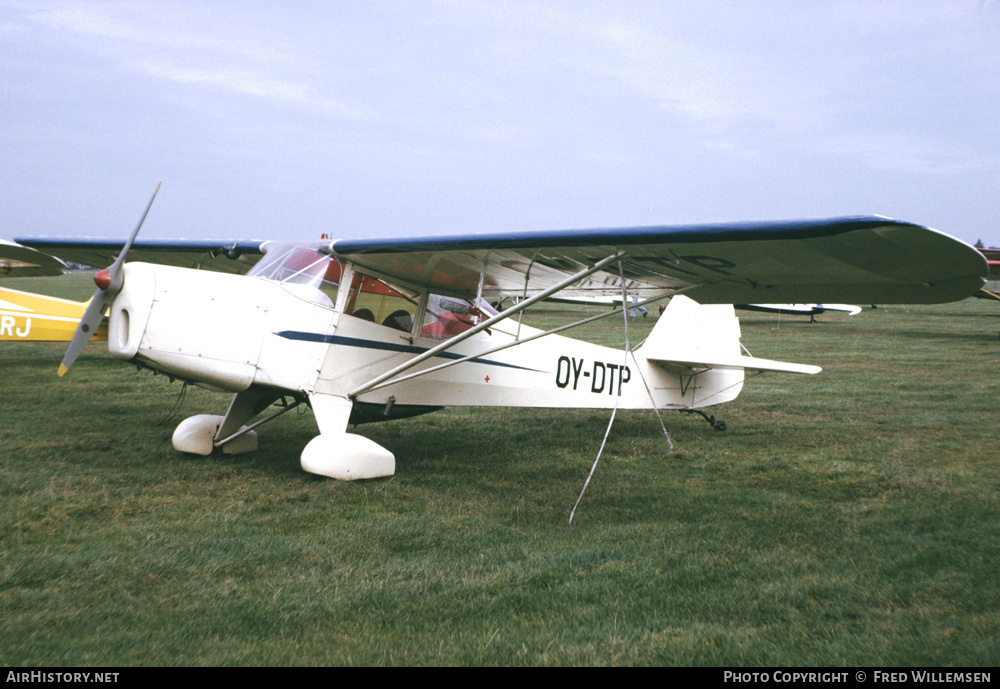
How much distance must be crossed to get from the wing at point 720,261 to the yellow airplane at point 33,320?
8459 mm

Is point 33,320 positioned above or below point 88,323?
below

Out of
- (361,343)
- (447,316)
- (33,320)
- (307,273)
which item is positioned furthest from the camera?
(33,320)

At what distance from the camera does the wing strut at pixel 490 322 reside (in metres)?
4.96

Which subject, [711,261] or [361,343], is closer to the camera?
[711,261]

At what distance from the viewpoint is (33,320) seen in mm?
11555

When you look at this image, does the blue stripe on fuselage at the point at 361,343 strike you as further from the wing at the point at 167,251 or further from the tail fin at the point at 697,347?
the tail fin at the point at 697,347

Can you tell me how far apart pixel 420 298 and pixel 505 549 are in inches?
124

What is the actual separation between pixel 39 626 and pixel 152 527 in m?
1.35

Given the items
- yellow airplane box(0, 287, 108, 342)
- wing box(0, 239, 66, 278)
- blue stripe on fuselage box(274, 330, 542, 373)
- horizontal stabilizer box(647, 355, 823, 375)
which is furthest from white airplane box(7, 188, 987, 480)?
wing box(0, 239, 66, 278)

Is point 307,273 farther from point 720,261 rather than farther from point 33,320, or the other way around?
point 33,320

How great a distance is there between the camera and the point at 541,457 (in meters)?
6.76

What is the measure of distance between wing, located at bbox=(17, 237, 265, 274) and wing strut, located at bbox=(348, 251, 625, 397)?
2.09m

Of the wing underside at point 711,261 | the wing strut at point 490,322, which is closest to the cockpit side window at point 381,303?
the wing underside at point 711,261

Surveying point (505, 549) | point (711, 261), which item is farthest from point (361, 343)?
point (711, 261)
